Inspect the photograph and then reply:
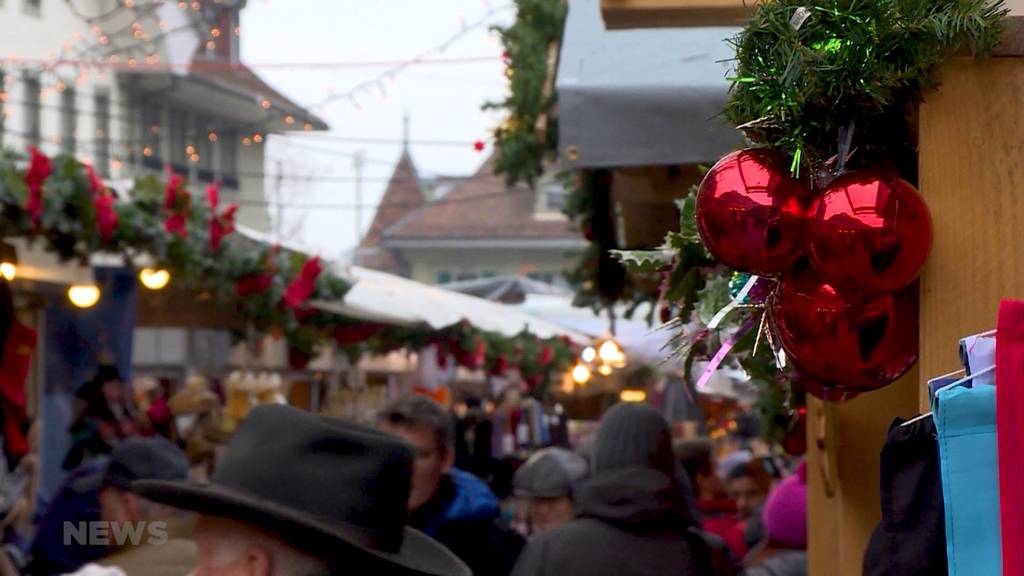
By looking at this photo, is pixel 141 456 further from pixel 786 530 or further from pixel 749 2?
pixel 749 2

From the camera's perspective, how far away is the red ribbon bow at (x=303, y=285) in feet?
32.2

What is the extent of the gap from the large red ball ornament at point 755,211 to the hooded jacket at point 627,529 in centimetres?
228

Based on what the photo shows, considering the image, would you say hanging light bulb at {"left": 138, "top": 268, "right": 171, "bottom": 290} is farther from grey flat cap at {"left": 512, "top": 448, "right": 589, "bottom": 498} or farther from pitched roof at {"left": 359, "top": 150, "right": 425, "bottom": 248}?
pitched roof at {"left": 359, "top": 150, "right": 425, "bottom": 248}

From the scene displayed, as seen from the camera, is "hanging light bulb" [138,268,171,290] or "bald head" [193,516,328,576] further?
"hanging light bulb" [138,268,171,290]

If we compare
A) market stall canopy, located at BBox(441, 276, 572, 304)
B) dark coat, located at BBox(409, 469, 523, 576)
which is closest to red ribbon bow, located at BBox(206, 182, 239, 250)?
dark coat, located at BBox(409, 469, 523, 576)

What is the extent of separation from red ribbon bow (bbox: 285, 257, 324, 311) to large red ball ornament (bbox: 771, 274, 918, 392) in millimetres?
7806

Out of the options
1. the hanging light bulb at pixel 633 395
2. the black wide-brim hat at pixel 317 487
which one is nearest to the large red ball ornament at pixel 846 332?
the black wide-brim hat at pixel 317 487

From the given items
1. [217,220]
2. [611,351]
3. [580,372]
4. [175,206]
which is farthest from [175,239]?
[580,372]

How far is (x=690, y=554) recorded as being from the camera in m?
4.41

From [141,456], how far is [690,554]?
87.7 inches

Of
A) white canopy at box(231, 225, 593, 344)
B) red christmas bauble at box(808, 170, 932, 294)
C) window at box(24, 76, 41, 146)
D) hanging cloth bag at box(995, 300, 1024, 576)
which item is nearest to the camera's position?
hanging cloth bag at box(995, 300, 1024, 576)

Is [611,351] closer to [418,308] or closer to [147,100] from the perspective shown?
[418,308]

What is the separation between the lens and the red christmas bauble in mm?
1961

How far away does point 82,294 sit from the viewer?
9.37 meters
